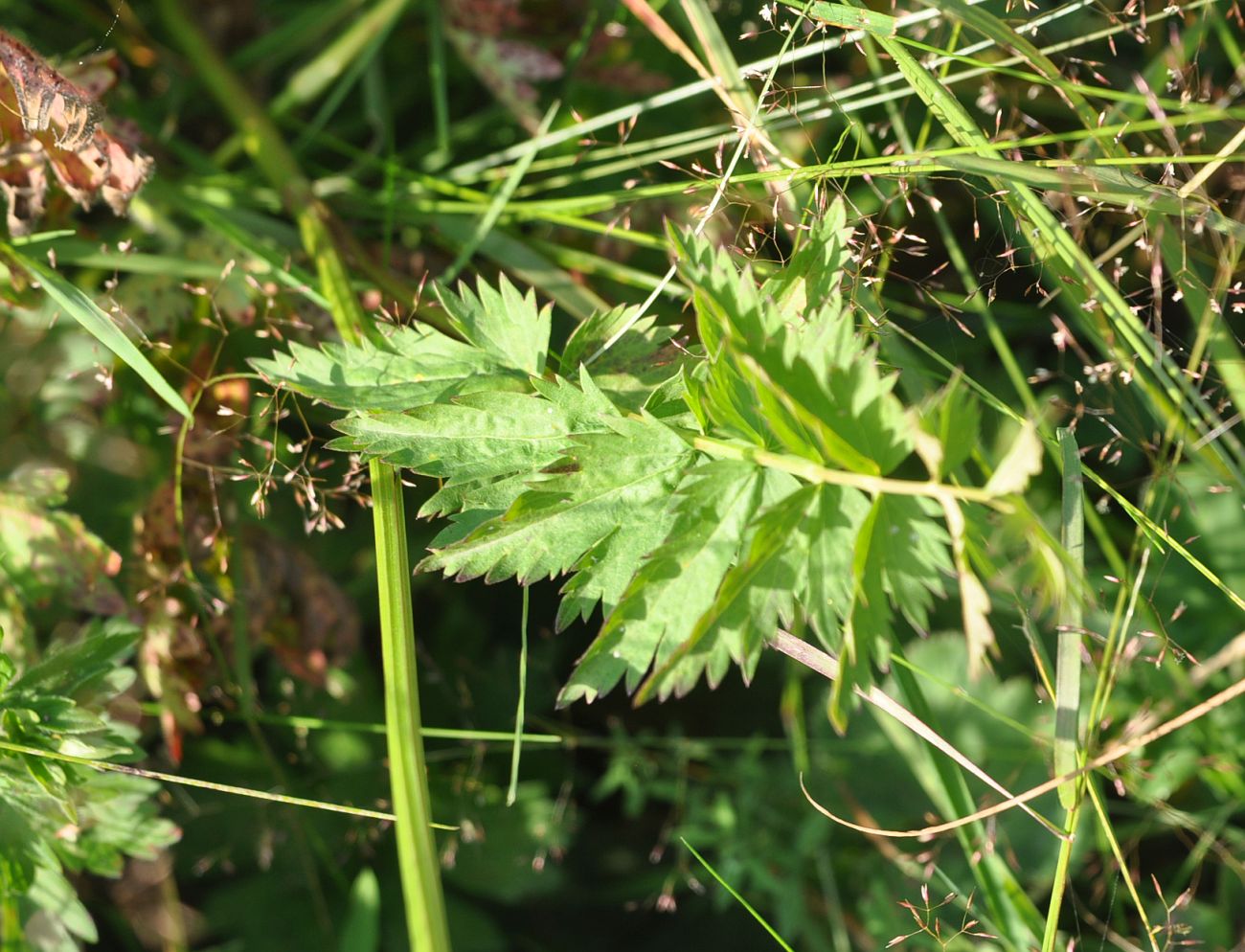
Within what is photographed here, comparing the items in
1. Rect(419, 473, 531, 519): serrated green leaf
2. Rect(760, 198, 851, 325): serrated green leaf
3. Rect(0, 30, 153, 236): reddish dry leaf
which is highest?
Rect(0, 30, 153, 236): reddish dry leaf

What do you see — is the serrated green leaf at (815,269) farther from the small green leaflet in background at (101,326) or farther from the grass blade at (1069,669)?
the small green leaflet in background at (101,326)

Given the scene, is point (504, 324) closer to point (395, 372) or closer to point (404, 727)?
point (395, 372)

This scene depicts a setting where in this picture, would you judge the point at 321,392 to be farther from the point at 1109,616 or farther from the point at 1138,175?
the point at 1109,616

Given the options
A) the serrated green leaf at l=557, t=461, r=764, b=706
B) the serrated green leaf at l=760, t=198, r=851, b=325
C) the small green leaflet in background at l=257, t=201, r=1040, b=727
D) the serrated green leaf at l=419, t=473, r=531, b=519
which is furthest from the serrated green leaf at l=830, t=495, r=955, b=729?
the serrated green leaf at l=419, t=473, r=531, b=519

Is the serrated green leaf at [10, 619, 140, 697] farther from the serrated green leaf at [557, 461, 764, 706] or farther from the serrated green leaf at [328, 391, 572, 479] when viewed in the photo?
the serrated green leaf at [557, 461, 764, 706]

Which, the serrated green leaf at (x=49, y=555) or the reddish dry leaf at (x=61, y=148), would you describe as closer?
the reddish dry leaf at (x=61, y=148)

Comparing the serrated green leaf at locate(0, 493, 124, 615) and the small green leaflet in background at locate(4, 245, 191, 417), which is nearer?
the small green leaflet in background at locate(4, 245, 191, 417)

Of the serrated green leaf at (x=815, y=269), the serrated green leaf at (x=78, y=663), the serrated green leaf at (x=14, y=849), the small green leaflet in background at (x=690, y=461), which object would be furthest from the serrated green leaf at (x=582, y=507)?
the serrated green leaf at (x=14, y=849)

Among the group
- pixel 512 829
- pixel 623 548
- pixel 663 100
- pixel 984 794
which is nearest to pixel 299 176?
pixel 663 100
